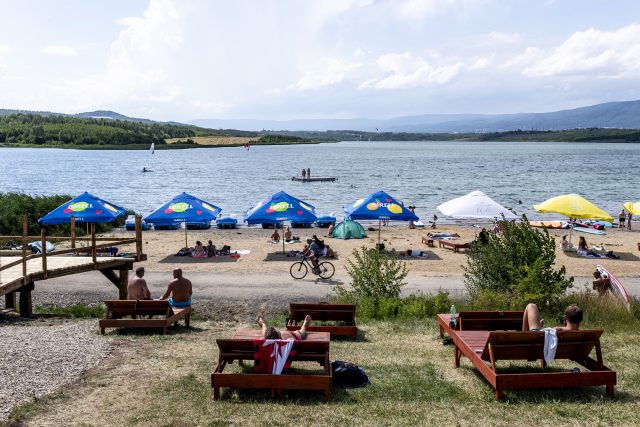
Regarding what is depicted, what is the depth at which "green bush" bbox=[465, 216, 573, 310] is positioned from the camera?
12922 mm

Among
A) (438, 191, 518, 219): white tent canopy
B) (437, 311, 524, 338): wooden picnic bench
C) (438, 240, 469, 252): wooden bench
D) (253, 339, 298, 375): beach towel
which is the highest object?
(438, 191, 518, 219): white tent canopy

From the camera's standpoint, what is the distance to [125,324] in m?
11.6

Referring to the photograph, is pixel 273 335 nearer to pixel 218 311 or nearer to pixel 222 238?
pixel 218 311

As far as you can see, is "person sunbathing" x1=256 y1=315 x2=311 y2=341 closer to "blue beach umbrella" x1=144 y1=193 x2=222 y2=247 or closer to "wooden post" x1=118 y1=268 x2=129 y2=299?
"wooden post" x1=118 y1=268 x2=129 y2=299

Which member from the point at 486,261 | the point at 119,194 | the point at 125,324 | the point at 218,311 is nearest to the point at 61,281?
the point at 218,311

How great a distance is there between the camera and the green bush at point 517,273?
42.4 ft

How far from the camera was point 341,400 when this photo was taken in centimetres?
769

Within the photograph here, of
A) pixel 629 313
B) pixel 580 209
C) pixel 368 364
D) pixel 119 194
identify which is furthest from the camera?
pixel 119 194

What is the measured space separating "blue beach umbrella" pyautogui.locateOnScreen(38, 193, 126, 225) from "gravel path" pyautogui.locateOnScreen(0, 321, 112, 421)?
423 inches

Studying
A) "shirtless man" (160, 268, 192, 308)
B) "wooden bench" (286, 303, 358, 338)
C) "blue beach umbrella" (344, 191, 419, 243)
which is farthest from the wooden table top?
"blue beach umbrella" (344, 191, 419, 243)

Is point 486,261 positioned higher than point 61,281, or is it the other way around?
point 486,261

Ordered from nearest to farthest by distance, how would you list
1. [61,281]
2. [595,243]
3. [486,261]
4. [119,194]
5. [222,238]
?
[486,261]
[61,281]
[595,243]
[222,238]
[119,194]

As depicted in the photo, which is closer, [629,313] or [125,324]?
[125,324]

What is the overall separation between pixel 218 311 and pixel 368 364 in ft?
20.9
